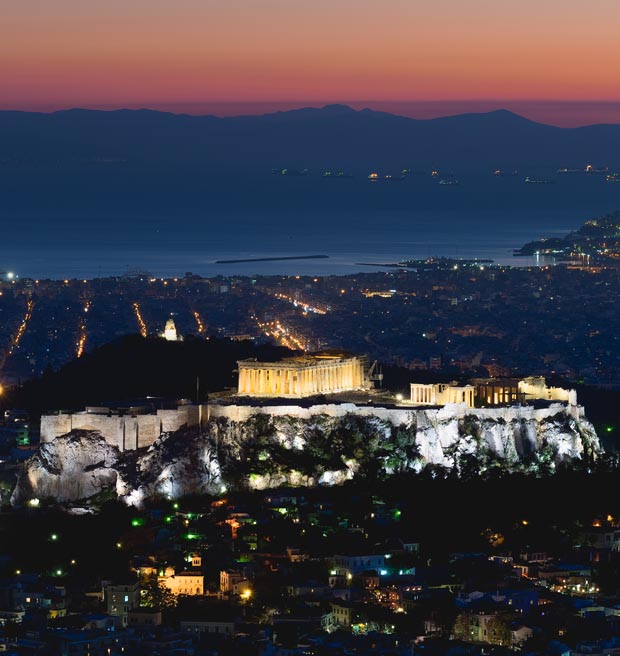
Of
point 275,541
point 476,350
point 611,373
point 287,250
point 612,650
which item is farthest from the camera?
point 287,250

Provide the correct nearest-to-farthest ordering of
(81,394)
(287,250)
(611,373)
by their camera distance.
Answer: (81,394), (611,373), (287,250)

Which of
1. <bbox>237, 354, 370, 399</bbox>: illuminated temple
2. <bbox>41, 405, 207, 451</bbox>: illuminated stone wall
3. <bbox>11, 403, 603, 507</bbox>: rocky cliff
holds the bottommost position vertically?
<bbox>11, 403, 603, 507</bbox>: rocky cliff

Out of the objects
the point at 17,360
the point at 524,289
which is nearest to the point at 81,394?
the point at 17,360

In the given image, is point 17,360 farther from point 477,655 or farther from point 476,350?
point 477,655

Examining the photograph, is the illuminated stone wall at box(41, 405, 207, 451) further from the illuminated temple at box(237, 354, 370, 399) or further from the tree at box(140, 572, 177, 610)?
the tree at box(140, 572, 177, 610)

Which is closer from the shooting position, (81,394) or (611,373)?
(81,394)

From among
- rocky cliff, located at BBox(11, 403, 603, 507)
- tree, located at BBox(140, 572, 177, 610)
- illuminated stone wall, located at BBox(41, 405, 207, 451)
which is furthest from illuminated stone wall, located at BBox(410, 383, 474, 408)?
tree, located at BBox(140, 572, 177, 610)
